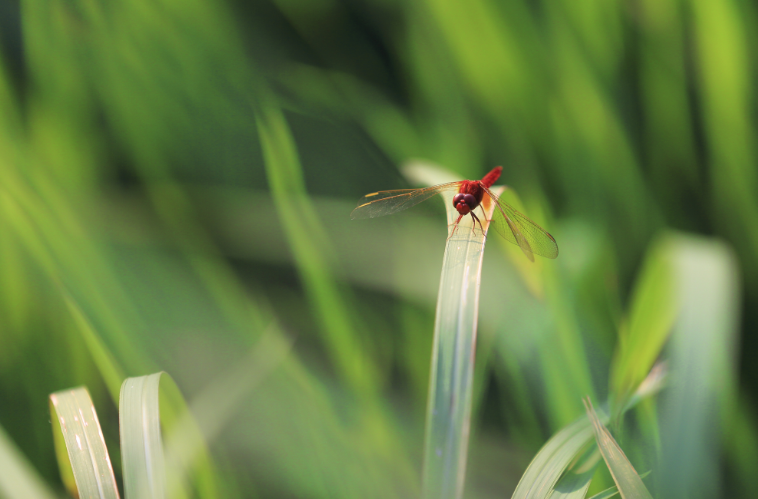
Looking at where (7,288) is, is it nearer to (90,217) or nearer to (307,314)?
(90,217)

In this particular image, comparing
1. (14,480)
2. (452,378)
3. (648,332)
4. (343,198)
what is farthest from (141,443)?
(648,332)

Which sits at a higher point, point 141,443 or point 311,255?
point 311,255

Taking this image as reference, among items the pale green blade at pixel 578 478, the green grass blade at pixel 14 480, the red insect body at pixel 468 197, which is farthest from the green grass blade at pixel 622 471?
the green grass blade at pixel 14 480

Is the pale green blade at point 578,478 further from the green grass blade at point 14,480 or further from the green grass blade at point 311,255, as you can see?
the green grass blade at point 14,480

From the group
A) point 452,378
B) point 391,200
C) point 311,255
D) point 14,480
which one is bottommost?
point 14,480

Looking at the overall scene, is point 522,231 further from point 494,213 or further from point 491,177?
point 491,177

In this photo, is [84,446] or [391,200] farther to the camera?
[391,200]
